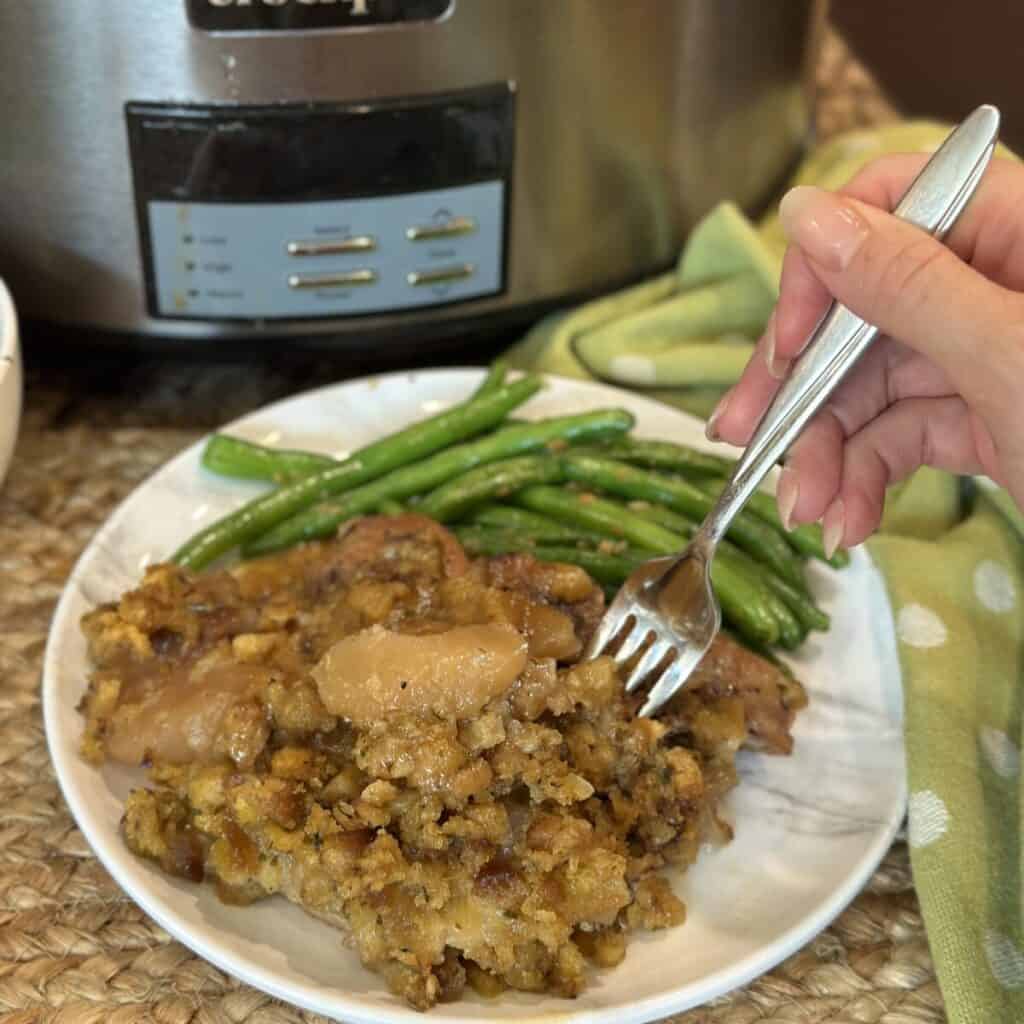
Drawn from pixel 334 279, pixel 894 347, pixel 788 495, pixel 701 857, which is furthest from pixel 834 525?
pixel 334 279

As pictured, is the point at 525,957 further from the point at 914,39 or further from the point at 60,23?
the point at 914,39

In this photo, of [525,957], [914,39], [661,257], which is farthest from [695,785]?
[914,39]

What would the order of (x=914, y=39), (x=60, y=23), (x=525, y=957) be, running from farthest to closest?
(x=914, y=39) → (x=60, y=23) → (x=525, y=957)

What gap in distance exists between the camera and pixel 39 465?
1251 millimetres

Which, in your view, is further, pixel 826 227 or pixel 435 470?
pixel 435 470

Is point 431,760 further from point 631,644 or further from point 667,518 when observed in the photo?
point 667,518

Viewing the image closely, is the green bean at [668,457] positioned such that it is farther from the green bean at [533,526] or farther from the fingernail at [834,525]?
the fingernail at [834,525]

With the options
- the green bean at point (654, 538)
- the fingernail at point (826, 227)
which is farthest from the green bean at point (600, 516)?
the fingernail at point (826, 227)

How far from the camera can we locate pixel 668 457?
116 centimetres

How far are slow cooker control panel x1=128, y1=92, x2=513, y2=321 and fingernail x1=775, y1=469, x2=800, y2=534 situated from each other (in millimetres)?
383

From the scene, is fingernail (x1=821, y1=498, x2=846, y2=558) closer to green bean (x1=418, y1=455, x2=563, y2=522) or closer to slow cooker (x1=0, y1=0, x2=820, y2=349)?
green bean (x1=418, y1=455, x2=563, y2=522)

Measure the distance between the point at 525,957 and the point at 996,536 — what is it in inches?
23.5

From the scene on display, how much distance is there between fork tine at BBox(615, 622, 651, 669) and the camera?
3.07 feet

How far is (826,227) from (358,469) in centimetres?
53
